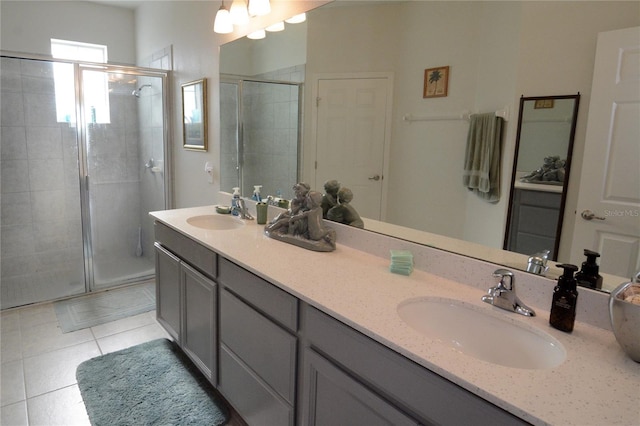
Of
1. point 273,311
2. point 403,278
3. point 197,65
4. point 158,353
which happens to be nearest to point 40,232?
point 158,353

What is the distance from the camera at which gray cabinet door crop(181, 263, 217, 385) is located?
182 cm

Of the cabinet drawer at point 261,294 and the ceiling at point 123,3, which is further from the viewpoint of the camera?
the ceiling at point 123,3

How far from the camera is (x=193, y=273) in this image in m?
1.94

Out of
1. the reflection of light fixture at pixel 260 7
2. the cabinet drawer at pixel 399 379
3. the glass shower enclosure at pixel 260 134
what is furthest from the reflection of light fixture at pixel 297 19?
the cabinet drawer at pixel 399 379

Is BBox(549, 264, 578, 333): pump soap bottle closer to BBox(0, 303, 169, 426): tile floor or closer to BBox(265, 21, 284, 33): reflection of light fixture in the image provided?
BBox(265, 21, 284, 33): reflection of light fixture

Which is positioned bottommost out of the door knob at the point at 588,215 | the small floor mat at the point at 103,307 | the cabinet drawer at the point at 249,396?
the small floor mat at the point at 103,307

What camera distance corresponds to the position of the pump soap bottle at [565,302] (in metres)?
1.01

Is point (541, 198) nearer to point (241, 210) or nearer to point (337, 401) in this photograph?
point (337, 401)

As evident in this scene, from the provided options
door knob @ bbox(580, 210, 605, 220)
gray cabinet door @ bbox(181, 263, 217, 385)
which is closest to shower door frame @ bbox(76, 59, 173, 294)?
gray cabinet door @ bbox(181, 263, 217, 385)

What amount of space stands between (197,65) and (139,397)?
2.34m

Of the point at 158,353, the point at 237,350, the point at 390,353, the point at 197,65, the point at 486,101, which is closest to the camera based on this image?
the point at 390,353

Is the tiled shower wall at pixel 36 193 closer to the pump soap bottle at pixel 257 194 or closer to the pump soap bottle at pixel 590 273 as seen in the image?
the pump soap bottle at pixel 257 194

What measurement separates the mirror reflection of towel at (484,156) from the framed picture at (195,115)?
6.98 feet

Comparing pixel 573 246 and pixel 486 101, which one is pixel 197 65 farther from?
pixel 573 246
